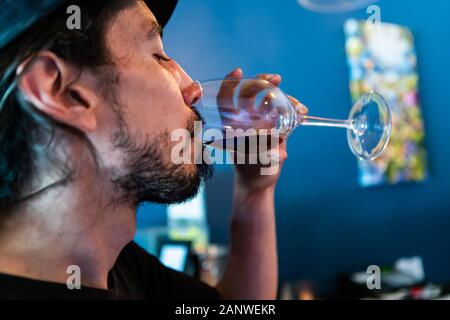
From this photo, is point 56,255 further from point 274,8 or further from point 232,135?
point 274,8

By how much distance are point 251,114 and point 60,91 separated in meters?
0.34

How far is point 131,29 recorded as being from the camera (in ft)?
2.66

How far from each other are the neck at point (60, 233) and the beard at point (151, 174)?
4 centimetres

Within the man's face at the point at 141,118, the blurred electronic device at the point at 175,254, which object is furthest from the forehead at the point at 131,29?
the blurred electronic device at the point at 175,254

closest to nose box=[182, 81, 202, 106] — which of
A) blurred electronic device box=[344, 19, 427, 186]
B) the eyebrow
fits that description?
the eyebrow

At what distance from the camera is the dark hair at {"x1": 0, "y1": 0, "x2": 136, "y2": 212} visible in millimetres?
710

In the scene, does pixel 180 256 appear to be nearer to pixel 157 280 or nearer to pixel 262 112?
pixel 157 280

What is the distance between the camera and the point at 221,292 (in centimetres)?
115

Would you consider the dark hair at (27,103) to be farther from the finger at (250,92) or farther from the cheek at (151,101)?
the finger at (250,92)

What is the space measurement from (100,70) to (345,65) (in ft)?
7.08

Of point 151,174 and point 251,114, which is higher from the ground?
point 251,114

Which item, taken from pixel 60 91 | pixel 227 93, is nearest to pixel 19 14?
pixel 60 91

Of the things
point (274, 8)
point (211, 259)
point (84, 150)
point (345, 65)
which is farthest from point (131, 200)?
point (345, 65)

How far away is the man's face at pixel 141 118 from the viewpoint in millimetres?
770
